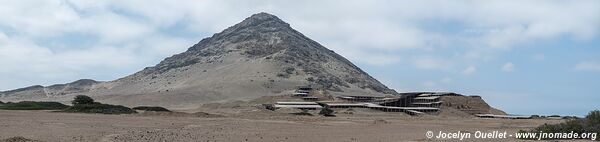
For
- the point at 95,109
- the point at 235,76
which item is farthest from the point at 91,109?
the point at 235,76

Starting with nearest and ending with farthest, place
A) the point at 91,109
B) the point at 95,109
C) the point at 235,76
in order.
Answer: the point at 95,109 → the point at 91,109 → the point at 235,76

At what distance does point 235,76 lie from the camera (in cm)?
13662

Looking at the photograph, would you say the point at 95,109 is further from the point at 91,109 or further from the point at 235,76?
the point at 235,76

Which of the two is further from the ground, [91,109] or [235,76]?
[235,76]

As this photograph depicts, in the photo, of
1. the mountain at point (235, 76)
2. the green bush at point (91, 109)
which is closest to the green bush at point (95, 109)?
the green bush at point (91, 109)

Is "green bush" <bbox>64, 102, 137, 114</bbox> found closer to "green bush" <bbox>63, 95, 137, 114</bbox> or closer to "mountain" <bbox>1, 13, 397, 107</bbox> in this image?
"green bush" <bbox>63, 95, 137, 114</bbox>

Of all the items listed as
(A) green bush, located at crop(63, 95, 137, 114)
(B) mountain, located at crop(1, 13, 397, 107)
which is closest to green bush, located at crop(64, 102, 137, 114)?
(A) green bush, located at crop(63, 95, 137, 114)

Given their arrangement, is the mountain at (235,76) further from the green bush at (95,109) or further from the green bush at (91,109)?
the green bush at (95,109)

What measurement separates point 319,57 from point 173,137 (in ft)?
474

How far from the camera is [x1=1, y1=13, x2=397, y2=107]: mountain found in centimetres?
11675

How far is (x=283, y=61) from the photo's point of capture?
151250 mm

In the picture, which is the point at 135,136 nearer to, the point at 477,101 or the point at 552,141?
the point at 552,141

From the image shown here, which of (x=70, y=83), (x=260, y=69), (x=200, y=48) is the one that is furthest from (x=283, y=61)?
(x=70, y=83)

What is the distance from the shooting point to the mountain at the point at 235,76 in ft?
383
